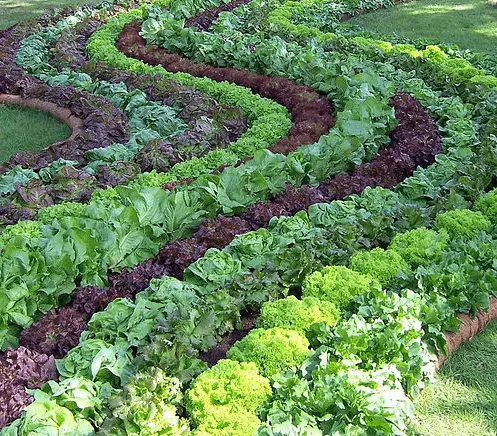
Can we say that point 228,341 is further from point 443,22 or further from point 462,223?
point 443,22

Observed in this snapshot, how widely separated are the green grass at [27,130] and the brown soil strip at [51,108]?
79 millimetres

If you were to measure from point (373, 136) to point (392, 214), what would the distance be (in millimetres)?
2162

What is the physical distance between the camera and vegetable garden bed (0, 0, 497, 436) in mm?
4887

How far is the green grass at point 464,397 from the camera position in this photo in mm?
5320

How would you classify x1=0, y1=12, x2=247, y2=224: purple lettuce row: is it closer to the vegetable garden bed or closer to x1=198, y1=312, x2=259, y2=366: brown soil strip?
the vegetable garden bed

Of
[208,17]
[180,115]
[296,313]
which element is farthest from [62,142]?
[208,17]

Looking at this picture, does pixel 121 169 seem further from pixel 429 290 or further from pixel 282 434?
pixel 282 434

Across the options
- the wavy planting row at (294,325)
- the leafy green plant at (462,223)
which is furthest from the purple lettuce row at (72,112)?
the leafy green plant at (462,223)

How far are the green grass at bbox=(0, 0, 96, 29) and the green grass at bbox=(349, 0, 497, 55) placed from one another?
9.52 meters

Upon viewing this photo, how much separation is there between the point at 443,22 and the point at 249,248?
1324 centimetres

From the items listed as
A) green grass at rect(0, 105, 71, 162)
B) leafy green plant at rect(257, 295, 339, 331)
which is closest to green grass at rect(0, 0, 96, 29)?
green grass at rect(0, 105, 71, 162)

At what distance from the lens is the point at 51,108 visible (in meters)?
12.1

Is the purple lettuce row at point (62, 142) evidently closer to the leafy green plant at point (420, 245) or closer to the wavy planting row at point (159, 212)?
the wavy planting row at point (159, 212)

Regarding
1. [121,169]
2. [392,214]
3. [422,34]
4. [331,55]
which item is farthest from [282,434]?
[422,34]
